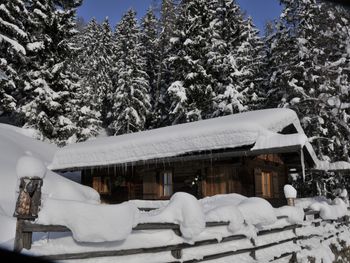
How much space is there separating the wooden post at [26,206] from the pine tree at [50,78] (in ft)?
80.1

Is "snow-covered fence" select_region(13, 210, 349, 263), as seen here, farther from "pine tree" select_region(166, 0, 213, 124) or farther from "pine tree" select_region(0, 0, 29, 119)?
"pine tree" select_region(166, 0, 213, 124)

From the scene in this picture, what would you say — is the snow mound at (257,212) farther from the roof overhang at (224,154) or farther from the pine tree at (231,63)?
the pine tree at (231,63)

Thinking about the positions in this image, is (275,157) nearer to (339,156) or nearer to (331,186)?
(339,156)

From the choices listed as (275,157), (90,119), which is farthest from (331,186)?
(90,119)

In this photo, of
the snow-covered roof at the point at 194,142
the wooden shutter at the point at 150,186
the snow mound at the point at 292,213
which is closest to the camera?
the snow mound at the point at 292,213

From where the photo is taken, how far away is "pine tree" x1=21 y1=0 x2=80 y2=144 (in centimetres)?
2866

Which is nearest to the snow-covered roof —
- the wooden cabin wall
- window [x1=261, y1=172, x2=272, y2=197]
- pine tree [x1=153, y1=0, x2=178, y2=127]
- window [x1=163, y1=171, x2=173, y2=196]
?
the wooden cabin wall

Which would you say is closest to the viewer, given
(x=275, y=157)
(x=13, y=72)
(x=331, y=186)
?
(x=275, y=157)

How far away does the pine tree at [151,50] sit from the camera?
4688 centimetres

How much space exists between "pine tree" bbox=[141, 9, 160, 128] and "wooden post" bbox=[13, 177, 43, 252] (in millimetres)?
39866

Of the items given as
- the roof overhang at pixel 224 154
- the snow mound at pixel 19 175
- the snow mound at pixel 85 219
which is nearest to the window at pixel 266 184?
the roof overhang at pixel 224 154

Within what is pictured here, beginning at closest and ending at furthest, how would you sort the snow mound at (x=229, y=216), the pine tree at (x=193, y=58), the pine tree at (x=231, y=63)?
1. the snow mound at (x=229, y=216)
2. the pine tree at (x=231, y=63)
3. the pine tree at (x=193, y=58)

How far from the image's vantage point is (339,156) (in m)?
27.4

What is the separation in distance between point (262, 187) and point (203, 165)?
9.46ft
